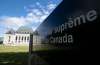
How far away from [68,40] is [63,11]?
572 millimetres

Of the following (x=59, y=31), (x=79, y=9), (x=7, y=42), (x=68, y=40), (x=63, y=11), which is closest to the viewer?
(x=79, y=9)

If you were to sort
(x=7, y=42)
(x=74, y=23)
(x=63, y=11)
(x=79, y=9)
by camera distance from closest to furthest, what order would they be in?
(x=79, y=9)
(x=74, y=23)
(x=63, y=11)
(x=7, y=42)

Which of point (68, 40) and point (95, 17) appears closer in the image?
point (95, 17)

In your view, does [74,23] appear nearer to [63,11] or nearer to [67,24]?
[67,24]

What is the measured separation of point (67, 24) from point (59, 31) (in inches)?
19.8

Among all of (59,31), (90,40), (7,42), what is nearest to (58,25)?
(59,31)

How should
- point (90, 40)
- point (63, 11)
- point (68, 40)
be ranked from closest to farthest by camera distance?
1. point (90, 40)
2. point (68, 40)
3. point (63, 11)

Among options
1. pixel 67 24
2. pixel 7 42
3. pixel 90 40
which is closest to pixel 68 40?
pixel 67 24

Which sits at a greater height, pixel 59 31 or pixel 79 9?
pixel 79 9

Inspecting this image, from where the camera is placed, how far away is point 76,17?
232 centimetres

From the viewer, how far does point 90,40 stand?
6.34 feet

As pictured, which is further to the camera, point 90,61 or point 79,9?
point 79,9

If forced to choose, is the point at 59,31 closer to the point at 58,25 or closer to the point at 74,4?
the point at 58,25

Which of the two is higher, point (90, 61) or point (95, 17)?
point (95, 17)
